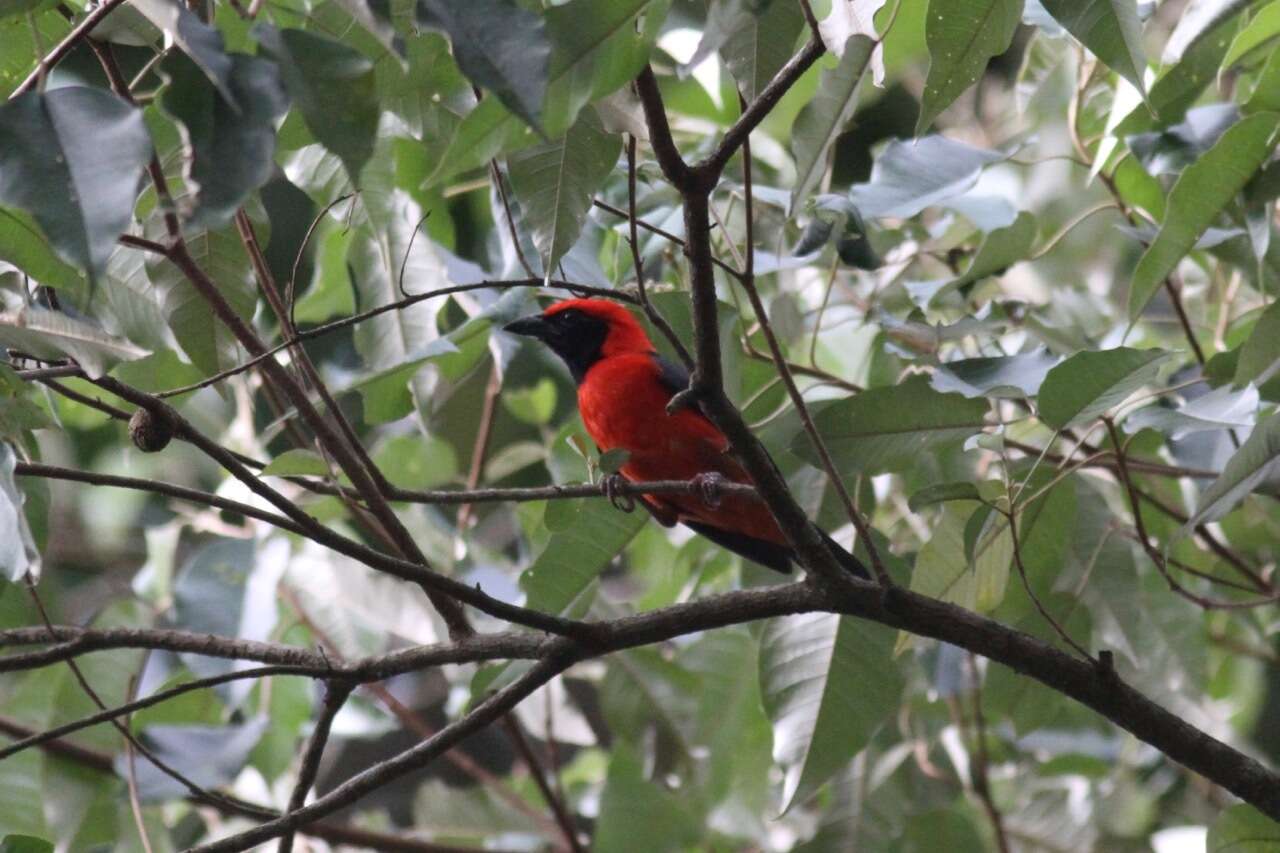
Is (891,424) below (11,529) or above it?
below

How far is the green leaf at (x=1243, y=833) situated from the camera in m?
2.26

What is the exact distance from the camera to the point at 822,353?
3930mm

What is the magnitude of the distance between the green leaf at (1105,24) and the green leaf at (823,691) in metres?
1.23

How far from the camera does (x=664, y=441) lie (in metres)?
3.93

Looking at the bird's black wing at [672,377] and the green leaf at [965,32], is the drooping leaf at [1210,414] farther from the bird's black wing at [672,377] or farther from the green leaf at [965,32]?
the bird's black wing at [672,377]

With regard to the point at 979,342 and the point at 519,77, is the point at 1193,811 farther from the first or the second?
the point at 519,77

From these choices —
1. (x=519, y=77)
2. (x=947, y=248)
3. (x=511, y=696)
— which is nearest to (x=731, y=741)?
(x=947, y=248)

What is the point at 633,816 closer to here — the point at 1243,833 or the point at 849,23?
the point at 1243,833

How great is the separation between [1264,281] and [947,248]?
0.96 m

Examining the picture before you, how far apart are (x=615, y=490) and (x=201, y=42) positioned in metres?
1.28

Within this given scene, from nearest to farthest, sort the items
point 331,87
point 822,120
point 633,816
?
point 331,87
point 822,120
point 633,816

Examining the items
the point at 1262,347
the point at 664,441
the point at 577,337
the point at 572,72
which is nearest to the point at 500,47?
the point at 572,72

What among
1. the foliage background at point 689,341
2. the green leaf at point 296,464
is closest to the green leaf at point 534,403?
the foliage background at point 689,341

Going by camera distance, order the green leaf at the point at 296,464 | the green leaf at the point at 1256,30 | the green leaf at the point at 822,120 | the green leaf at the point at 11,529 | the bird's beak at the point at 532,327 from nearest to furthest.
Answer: the green leaf at the point at 11,529 → the green leaf at the point at 822,120 → the green leaf at the point at 296,464 → the green leaf at the point at 1256,30 → the bird's beak at the point at 532,327
